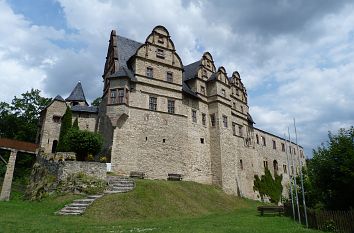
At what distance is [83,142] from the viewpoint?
86.4 feet

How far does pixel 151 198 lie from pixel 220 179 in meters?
14.3

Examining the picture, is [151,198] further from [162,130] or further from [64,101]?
[64,101]

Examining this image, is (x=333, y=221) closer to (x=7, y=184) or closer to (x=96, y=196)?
(x=96, y=196)

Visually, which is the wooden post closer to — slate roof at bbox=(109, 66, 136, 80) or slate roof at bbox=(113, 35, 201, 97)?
slate roof at bbox=(109, 66, 136, 80)

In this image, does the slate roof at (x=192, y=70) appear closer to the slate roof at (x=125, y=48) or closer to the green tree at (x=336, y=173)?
the slate roof at (x=125, y=48)

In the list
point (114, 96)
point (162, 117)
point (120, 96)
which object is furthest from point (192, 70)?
point (114, 96)

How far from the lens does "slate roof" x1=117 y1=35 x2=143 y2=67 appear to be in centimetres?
3225

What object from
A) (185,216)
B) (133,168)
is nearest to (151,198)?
(185,216)

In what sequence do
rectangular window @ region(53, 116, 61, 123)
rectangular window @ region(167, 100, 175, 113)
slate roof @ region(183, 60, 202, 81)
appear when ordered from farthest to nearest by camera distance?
slate roof @ region(183, 60, 202, 81)
rectangular window @ region(53, 116, 61, 123)
rectangular window @ region(167, 100, 175, 113)

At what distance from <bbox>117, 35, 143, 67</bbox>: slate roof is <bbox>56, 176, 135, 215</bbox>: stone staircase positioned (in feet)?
43.2

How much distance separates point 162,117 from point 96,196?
13.0m

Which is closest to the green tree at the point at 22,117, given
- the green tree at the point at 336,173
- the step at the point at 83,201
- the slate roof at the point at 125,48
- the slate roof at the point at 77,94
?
the slate roof at the point at 77,94

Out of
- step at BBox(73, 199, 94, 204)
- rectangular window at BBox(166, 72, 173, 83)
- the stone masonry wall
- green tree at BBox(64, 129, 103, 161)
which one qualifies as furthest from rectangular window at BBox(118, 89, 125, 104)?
step at BBox(73, 199, 94, 204)

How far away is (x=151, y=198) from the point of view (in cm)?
2062
